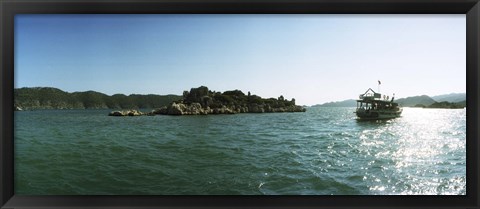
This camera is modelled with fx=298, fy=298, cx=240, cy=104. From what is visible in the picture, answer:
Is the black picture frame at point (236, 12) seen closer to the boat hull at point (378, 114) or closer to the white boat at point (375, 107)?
the white boat at point (375, 107)

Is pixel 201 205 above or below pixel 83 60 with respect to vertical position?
below

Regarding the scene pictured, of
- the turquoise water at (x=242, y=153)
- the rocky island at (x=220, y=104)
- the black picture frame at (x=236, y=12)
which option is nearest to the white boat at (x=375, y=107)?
the turquoise water at (x=242, y=153)

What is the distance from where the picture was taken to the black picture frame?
5.02ft

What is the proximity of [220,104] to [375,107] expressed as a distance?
178 centimetres

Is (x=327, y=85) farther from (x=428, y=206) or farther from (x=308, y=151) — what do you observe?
(x=428, y=206)

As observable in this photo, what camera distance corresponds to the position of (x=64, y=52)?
2686 mm

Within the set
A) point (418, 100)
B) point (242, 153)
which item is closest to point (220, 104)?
point (242, 153)

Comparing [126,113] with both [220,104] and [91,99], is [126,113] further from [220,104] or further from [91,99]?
[220,104]

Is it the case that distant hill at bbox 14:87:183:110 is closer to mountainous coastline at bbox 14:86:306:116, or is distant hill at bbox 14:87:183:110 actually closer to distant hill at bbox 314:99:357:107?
mountainous coastline at bbox 14:86:306:116

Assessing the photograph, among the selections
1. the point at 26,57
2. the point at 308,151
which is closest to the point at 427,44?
the point at 308,151

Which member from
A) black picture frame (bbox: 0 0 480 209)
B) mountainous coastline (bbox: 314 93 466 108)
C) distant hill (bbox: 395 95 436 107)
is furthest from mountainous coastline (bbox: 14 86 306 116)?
black picture frame (bbox: 0 0 480 209)

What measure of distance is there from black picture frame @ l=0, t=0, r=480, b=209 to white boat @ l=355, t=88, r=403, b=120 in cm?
145

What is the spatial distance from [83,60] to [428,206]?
287 centimetres

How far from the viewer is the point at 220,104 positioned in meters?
3.37
